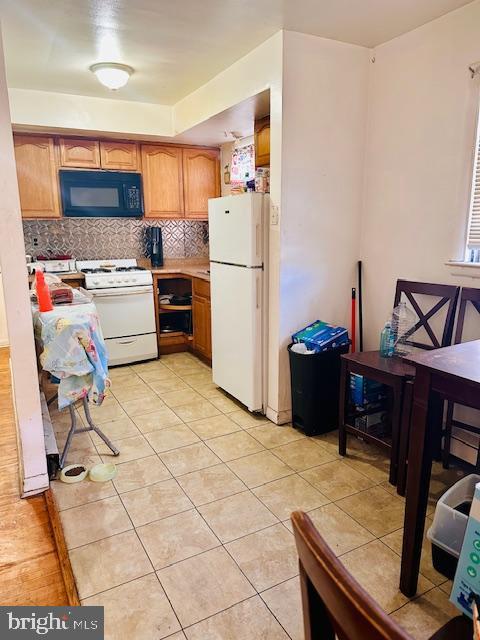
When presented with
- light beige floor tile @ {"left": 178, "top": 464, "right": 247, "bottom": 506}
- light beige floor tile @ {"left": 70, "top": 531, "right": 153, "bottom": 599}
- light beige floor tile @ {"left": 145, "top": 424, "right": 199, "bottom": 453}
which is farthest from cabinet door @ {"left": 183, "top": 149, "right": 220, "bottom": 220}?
light beige floor tile @ {"left": 70, "top": 531, "right": 153, "bottom": 599}

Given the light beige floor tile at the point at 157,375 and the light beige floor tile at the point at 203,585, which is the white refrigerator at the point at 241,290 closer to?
the light beige floor tile at the point at 157,375

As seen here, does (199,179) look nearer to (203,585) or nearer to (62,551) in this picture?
(62,551)

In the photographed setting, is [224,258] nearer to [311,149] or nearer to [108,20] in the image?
[311,149]

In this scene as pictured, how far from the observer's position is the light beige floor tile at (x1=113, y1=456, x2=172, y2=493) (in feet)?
7.48

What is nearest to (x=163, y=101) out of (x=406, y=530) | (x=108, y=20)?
(x=108, y=20)

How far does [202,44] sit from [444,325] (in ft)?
7.40

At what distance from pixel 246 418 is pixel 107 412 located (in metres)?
1.04

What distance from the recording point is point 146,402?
3355mm

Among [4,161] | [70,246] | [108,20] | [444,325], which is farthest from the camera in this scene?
[70,246]

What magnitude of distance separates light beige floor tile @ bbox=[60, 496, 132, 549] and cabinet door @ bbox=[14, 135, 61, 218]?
2.90 m

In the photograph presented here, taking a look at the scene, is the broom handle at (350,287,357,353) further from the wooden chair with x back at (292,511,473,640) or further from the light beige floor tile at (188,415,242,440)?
the wooden chair with x back at (292,511,473,640)

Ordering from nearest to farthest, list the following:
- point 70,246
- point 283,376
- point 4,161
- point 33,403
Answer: point 4,161, point 33,403, point 283,376, point 70,246

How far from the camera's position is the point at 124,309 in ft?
13.4

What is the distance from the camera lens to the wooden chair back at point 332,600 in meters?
0.44
